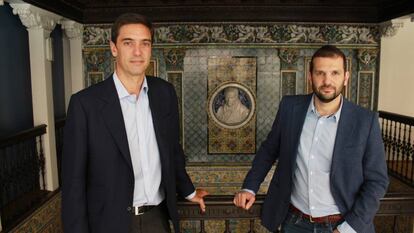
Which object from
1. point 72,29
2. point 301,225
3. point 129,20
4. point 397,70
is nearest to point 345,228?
point 301,225

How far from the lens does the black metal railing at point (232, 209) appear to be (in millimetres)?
Result: 1665

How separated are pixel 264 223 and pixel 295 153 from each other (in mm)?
388

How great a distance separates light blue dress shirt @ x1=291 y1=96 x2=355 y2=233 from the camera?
5.72 feet

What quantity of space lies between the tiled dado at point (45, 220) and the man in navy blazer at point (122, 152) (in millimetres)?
3652

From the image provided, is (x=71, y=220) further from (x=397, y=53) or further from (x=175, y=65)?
(x=397, y=53)

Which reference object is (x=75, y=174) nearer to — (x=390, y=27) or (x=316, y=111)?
(x=316, y=111)

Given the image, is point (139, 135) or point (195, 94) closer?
point (139, 135)

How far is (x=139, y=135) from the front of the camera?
165 cm

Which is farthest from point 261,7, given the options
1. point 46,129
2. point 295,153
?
point 295,153

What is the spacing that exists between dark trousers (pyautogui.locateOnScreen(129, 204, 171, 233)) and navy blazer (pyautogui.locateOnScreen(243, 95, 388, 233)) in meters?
0.46

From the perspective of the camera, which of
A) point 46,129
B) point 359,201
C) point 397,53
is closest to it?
point 359,201

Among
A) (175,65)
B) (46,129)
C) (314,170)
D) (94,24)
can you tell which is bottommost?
(46,129)

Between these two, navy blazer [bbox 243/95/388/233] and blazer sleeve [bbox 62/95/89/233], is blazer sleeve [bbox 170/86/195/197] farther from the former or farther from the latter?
blazer sleeve [bbox 62/95/89/233]

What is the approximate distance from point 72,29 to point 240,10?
355 cm
